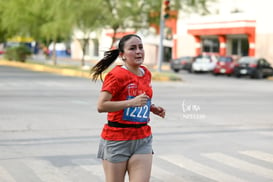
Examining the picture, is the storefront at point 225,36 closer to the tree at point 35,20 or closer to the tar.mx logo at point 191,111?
the tree at point 35,20

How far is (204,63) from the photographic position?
47.8 m

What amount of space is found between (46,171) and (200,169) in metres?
2.03

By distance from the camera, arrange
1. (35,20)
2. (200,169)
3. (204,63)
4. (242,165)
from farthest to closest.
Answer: (35,20) < (204,63) < (242,165) < (200,169)

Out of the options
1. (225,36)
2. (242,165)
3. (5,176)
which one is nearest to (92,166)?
(5,176)

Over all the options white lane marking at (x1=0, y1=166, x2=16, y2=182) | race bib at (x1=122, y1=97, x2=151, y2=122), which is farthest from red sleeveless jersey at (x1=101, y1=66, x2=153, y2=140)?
white lane marking at (x1=0, y1=166, x2=16, y2=182)

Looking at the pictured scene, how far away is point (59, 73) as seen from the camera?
4125 cm

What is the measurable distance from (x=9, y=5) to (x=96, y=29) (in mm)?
11605

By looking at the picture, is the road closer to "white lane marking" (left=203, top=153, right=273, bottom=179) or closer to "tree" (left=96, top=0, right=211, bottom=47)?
"white lane marking" (left=203, top=153, right=273, bottom=179)

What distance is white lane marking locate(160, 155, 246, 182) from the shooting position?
8273 millimetres

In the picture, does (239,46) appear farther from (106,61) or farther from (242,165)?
(106,61)

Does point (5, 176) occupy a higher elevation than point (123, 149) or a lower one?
lower

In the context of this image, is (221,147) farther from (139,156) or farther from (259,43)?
(259,43)

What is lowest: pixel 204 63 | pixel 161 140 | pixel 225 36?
pixel 204 63

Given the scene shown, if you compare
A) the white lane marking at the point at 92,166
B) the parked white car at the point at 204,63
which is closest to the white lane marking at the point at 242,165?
the white lane marking at the point at 92,166
